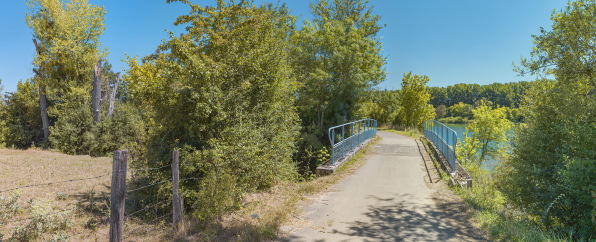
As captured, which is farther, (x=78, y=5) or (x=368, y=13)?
(x=368, y=13)

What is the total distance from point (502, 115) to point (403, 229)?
16955 mm

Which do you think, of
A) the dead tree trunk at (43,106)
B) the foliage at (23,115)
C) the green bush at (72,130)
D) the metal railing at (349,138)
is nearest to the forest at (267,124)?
the metal railing at (349,138)

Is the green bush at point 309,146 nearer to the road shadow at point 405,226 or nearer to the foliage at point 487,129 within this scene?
the foliage at point 487,129

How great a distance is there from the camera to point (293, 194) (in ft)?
22.5

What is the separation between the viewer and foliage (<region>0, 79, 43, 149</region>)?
70.5ft

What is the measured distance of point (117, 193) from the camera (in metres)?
3.69

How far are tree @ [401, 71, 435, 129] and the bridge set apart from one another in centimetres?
2401

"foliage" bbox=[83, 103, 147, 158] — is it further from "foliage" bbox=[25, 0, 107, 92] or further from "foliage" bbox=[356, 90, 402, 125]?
"foliage" bbox=[356, 90, 402, 125]

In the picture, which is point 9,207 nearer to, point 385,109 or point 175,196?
point 175,196

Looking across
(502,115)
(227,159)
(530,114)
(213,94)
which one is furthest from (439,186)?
(502,115)

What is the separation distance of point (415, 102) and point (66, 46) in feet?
104

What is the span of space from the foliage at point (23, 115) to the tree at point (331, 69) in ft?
68.1

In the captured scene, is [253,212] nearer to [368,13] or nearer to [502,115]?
[502,115]

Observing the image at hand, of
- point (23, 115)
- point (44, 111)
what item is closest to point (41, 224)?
point (44, 111)
